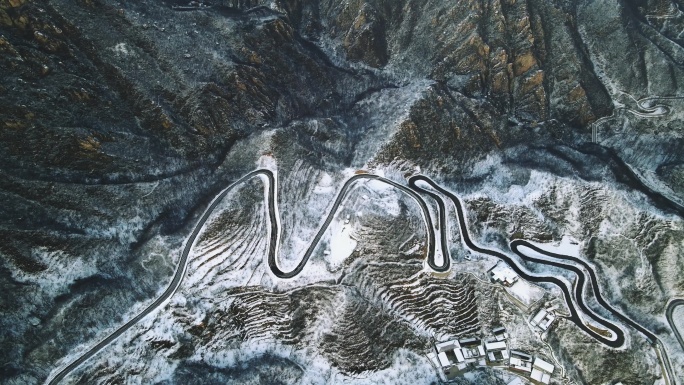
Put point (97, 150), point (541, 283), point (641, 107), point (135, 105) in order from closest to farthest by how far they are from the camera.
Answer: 1. point (541, 283)
2. point (97, 150)
3. point (135, 105)
4. point (641, 107)

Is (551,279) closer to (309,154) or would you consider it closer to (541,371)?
(541,371)

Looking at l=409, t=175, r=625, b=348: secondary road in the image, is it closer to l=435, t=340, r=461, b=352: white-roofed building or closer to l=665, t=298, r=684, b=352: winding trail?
l=665, t=298, r=684, b=352: winding trail

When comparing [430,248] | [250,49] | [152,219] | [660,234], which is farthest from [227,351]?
[660,234]

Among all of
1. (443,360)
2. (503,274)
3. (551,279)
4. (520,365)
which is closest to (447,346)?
(443,360)

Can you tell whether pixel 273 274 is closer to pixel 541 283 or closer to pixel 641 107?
pixel 541 283

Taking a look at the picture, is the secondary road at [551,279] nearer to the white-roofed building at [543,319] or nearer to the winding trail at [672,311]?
the white-roofed building at [543,319]

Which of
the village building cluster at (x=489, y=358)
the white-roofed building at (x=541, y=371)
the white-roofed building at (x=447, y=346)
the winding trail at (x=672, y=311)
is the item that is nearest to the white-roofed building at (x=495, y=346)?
the village building cluster at (x=489, y=358)
